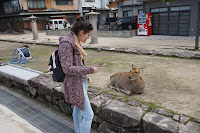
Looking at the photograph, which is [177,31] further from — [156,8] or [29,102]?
[29,102]

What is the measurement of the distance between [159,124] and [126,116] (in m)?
0.51

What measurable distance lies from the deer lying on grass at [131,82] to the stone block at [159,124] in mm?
1096

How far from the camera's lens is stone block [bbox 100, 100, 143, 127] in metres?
2.63

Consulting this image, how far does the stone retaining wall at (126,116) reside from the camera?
237 centimetres

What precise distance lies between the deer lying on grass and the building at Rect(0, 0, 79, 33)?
26.0m

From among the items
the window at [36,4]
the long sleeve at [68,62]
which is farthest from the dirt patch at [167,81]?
the window at [36,4]

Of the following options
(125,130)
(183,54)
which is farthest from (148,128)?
(183,54)

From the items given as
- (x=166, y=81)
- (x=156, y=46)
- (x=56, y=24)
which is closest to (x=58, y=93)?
(x=166, y=81)

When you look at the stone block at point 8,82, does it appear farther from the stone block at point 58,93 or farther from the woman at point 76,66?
the woman at point 76,66

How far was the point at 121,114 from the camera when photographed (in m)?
2.71

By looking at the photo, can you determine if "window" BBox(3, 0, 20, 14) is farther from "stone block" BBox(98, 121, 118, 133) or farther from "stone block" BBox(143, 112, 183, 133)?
"stone block" BBox(143, 112, 183, 133)

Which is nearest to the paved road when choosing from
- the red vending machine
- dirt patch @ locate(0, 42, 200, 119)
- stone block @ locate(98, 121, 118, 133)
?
stone block @ locate(98, 121, 118, 133)

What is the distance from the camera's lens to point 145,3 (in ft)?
53.2

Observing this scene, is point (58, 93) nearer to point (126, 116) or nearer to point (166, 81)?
point (126, 116)
